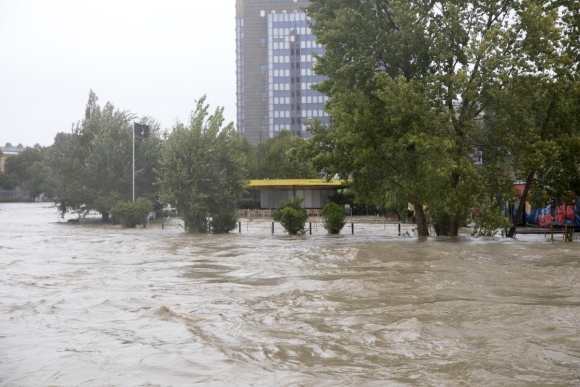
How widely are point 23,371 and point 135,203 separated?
4066cm

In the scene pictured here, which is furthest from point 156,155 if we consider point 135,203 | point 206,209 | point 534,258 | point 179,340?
point 179,340

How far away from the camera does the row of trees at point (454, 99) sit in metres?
27.1

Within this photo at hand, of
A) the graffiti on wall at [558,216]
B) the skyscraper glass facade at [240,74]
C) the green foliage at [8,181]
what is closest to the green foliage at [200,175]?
the graffiti on wall at [558,216]

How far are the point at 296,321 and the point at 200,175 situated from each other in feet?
93.5

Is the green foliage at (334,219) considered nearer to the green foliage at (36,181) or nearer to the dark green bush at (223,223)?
the dark green bush at (223,223)

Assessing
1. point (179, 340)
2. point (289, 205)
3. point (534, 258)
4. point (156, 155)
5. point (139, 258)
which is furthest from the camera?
point (156, 155)

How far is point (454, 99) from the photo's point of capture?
27750 mm

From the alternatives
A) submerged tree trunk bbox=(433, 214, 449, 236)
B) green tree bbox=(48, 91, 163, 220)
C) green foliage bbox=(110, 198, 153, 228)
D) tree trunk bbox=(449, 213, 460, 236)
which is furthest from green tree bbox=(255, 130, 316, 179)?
tree trunk bbox=(449, 213, 460, 236)

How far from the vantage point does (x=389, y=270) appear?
1922cm

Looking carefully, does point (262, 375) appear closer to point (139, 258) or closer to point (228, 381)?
point (228, 381)

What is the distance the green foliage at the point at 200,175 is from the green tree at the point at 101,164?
15406mm

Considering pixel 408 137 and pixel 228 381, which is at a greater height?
pixel 408 137

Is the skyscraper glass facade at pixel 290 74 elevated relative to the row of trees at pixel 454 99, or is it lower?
elevated

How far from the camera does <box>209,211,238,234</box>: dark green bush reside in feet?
129
